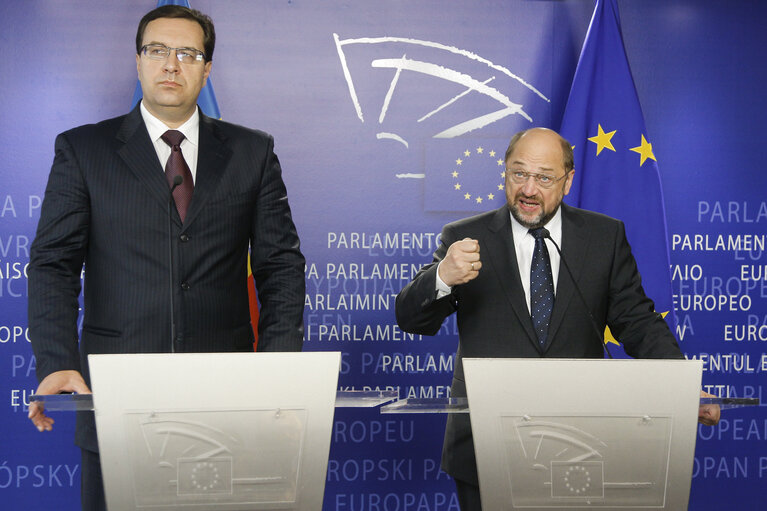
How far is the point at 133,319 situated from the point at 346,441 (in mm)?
2074

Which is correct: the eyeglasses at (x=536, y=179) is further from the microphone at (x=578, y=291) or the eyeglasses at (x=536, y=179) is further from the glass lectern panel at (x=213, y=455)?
the glass lectern panel at (x=213, y=455)

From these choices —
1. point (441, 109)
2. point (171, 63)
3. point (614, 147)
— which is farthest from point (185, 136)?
point (614, 147)

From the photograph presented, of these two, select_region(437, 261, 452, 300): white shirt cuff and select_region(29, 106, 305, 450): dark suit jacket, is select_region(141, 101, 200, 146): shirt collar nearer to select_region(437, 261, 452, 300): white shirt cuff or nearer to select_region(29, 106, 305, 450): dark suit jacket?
select_region(29, 106, 305, 450): dark suit jacket

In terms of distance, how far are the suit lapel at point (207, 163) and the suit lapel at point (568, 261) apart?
1.01 metres

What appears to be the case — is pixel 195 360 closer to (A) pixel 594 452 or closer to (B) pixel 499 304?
(A) pixel 594 452

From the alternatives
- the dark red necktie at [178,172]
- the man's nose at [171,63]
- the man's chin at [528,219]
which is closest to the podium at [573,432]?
the man's chin at [528,219]

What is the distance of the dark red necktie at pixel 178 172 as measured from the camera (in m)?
2.28

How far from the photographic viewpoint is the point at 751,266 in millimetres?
4227

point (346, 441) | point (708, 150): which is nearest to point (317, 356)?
point (346, 441)

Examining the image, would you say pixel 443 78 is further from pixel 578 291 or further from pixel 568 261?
pixel 578 291

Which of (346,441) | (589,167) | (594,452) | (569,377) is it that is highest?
(589,167)

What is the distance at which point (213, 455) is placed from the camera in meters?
1.50

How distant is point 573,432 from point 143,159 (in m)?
1.37

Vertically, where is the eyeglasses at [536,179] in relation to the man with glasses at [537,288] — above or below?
above
